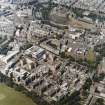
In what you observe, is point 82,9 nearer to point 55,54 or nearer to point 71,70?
point 55,54

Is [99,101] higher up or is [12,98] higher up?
[99,101]

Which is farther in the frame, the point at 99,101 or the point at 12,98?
the point at 12,98

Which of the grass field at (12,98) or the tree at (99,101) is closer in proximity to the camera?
the tree at (99,101)

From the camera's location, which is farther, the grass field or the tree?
the grass field

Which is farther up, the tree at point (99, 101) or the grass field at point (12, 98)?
the tree at point (99, 101)

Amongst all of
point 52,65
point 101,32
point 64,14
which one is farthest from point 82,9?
point 52,65

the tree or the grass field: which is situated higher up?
the tree

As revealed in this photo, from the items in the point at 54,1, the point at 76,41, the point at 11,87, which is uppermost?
the point at 54,1

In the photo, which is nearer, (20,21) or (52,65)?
(52,65)
